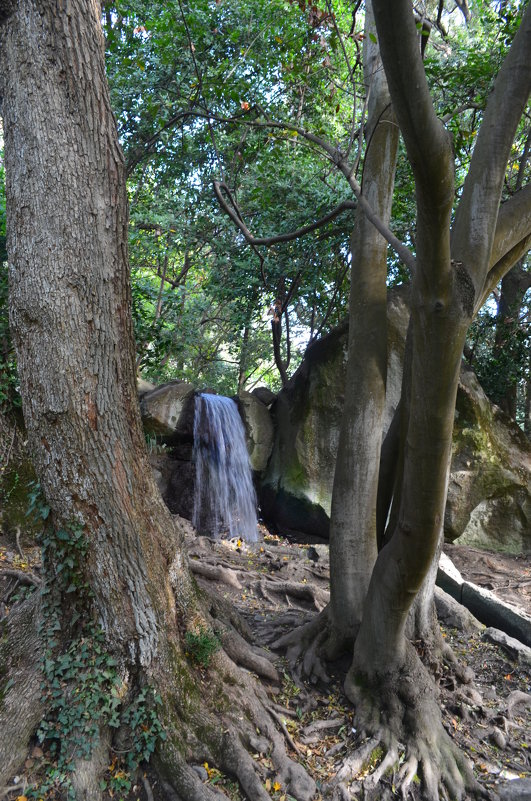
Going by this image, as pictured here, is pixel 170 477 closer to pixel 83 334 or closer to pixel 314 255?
pixel 314 255

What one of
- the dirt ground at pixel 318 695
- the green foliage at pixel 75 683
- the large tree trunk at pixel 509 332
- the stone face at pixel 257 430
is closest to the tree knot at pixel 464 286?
the green foliage at pixel 75 683

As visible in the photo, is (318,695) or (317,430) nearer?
(318,695)

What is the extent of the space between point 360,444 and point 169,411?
600cm

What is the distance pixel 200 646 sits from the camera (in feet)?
11.8

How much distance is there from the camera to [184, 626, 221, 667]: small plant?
142 inches

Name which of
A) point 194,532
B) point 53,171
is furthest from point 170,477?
point 53,171

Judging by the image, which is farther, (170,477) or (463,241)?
(170,477)

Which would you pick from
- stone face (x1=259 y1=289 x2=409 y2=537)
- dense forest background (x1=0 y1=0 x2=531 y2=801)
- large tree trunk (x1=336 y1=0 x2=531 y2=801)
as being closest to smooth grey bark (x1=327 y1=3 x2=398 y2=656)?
dense forest background (x1=0 y1=0 x2=531 y2=801)

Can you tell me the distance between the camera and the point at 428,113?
236cm

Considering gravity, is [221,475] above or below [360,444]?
below

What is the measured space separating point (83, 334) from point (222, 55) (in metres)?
7.86

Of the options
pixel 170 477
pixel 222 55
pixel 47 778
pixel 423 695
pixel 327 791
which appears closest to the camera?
pixel 47 778

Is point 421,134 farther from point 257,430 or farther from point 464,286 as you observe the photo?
point 257,430

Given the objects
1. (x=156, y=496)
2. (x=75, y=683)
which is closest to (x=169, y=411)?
(x=156, y=496)
